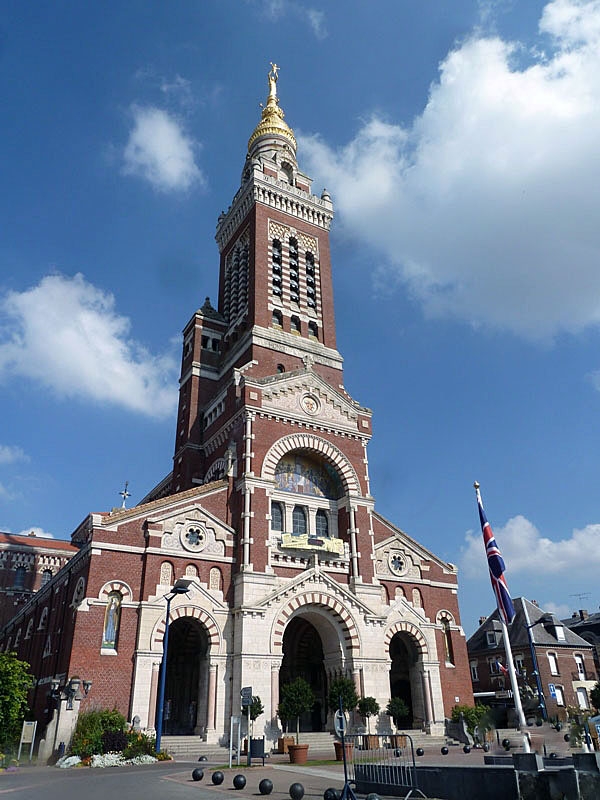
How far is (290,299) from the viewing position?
46.6 m

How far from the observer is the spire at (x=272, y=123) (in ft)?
187

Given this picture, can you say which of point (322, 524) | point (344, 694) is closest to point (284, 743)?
point (344, 694)

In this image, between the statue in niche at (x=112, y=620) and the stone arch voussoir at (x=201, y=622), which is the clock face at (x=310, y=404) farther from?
the statue in niche at (x=112, y=620)

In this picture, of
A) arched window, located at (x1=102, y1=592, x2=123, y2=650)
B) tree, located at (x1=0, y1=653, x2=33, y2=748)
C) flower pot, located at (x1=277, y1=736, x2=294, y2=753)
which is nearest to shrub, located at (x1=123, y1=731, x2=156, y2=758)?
arched window, located at (x1=102, y1=592, x2=123, y2=650)

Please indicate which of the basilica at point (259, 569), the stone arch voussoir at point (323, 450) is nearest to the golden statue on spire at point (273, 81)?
the basilica at point (259, 569)

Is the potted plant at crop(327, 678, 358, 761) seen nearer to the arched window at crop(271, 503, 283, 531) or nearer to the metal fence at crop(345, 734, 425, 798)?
the arched window at crop(271, 503, 283, 531)

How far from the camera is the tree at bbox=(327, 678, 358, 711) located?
98.9ft

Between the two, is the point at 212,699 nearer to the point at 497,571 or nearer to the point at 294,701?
the point at 294,701

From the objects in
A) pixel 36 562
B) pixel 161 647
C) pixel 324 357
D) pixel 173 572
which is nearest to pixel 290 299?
pixel 324 357

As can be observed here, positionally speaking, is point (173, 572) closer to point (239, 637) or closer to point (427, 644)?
point (239, 637)

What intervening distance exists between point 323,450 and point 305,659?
41.9ft

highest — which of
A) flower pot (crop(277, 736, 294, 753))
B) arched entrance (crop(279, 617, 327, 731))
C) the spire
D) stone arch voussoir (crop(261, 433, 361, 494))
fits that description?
Answer: the spire

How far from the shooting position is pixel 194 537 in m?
32.6

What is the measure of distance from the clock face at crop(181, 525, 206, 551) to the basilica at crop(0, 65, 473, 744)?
0.33ft
